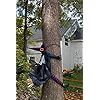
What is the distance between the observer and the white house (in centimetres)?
141

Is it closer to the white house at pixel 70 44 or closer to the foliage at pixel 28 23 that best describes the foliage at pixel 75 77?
the white house at pixel 70 44

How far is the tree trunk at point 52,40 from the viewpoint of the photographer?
1.39m

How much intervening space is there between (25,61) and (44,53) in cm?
12

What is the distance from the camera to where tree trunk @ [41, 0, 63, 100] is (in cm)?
139

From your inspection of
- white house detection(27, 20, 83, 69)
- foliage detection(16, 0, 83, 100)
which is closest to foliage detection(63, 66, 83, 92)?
white house detection(27, 20, 83, 69)

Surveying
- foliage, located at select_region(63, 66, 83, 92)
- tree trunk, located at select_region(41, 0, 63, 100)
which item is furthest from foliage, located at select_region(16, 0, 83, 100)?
foliage, located at select_region(63, 66, 83, 92)

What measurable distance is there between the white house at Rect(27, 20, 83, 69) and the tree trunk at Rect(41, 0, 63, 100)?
0.11 feet

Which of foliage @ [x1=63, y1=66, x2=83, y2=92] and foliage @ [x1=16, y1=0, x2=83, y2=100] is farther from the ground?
foliage @ [x1=16, y1=0, x2=83, y2=100]

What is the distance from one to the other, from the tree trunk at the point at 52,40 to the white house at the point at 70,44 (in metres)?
0.03

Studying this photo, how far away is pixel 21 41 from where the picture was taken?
1.35m

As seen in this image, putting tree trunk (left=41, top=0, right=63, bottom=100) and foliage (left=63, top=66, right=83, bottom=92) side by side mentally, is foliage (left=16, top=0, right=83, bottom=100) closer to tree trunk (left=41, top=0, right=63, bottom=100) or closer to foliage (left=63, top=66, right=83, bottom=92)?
tree trunk (left=41, top=0, right=63, bottom=100)
